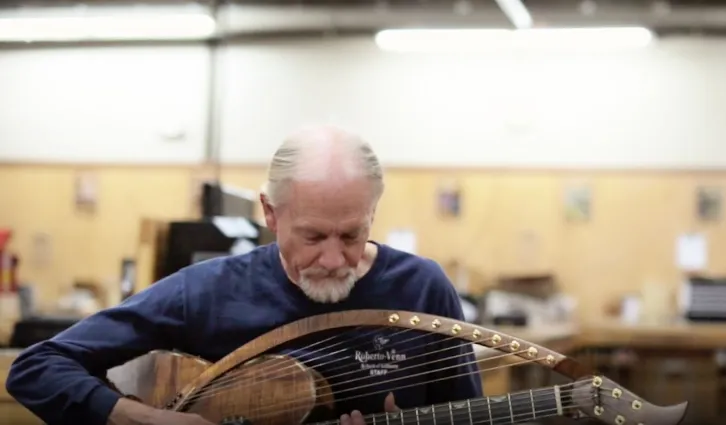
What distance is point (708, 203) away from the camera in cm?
593

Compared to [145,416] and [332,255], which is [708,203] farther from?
[145,416]

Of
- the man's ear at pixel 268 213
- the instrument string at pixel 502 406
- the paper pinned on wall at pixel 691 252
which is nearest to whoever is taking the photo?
the instrument string at pixel 502 406

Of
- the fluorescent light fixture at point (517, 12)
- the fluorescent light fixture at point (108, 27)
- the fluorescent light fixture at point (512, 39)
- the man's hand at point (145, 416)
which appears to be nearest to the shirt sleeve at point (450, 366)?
the man's hand at point (145, 416)

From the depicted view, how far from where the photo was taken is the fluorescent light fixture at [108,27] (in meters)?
6.05

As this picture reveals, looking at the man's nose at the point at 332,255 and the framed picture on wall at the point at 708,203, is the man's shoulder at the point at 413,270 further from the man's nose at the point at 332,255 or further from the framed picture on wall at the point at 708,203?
the framed picture on wall at the point at 708,203

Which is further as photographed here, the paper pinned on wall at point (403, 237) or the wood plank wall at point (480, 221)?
the paper pinned on wall at point (403, 237)

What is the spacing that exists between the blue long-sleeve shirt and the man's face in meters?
0.05

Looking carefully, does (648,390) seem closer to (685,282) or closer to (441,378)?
(685,282)

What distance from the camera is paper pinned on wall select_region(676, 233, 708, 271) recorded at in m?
5.92

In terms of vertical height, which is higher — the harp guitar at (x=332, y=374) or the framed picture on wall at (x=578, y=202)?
the framed picture on wall at (x=578, y=202)

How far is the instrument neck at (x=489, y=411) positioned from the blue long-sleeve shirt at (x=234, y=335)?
7 cm

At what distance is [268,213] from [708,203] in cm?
496

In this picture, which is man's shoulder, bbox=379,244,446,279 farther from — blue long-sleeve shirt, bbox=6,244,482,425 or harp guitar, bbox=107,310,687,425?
harp guitar, bbox=107,310,687,425

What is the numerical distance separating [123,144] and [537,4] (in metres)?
2.81
